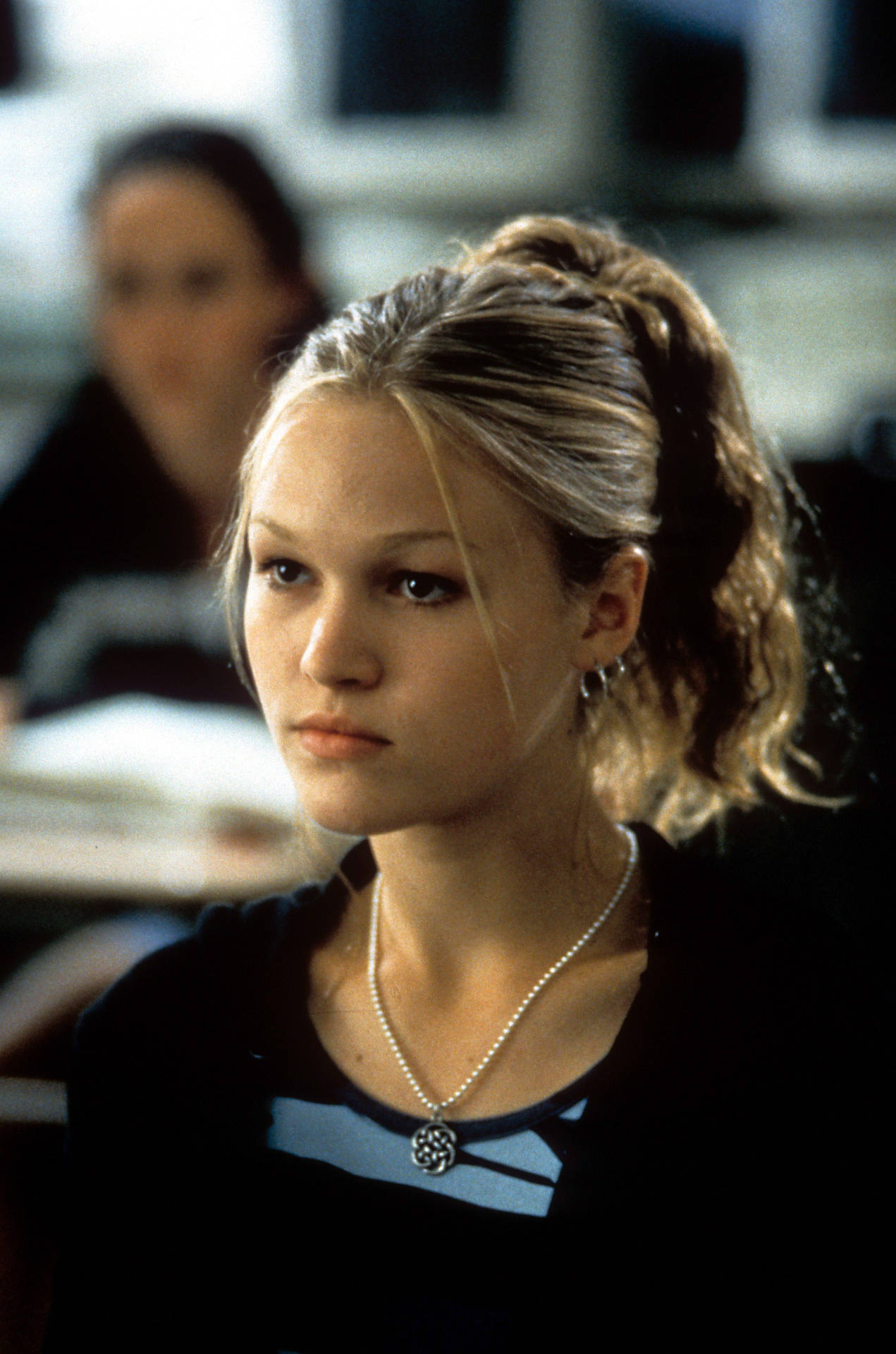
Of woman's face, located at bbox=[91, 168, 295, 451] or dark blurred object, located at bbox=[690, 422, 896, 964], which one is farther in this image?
woman's face, located at bbox=[91, 168, 295, 451]

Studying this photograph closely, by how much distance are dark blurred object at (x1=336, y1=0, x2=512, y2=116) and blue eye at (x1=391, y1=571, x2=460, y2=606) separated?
8.00ft

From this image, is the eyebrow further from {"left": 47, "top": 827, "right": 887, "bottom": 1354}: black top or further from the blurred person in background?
the blurred person in background

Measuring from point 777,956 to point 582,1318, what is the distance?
17 cm

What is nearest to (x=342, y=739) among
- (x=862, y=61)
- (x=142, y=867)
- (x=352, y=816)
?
(x=352, y=816)

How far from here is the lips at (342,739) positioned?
574mm

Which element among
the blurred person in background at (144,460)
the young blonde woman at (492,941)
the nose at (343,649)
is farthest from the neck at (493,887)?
the blurred person in background at (144,460)

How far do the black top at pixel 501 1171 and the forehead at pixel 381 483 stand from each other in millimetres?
213

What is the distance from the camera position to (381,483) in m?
0.57

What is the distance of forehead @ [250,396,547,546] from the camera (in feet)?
1.85

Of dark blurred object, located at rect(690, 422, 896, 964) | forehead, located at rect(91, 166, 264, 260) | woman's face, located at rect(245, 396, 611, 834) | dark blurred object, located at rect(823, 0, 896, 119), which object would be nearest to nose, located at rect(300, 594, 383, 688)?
woman's face, located at rect(245, 396, 611, 834)

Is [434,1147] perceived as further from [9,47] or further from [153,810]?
[9,47]

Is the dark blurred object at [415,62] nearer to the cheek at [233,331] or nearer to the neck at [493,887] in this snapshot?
the cheek at [233,331]

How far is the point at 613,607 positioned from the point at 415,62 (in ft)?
8.07

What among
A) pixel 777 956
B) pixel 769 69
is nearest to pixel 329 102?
pixel 769 69
